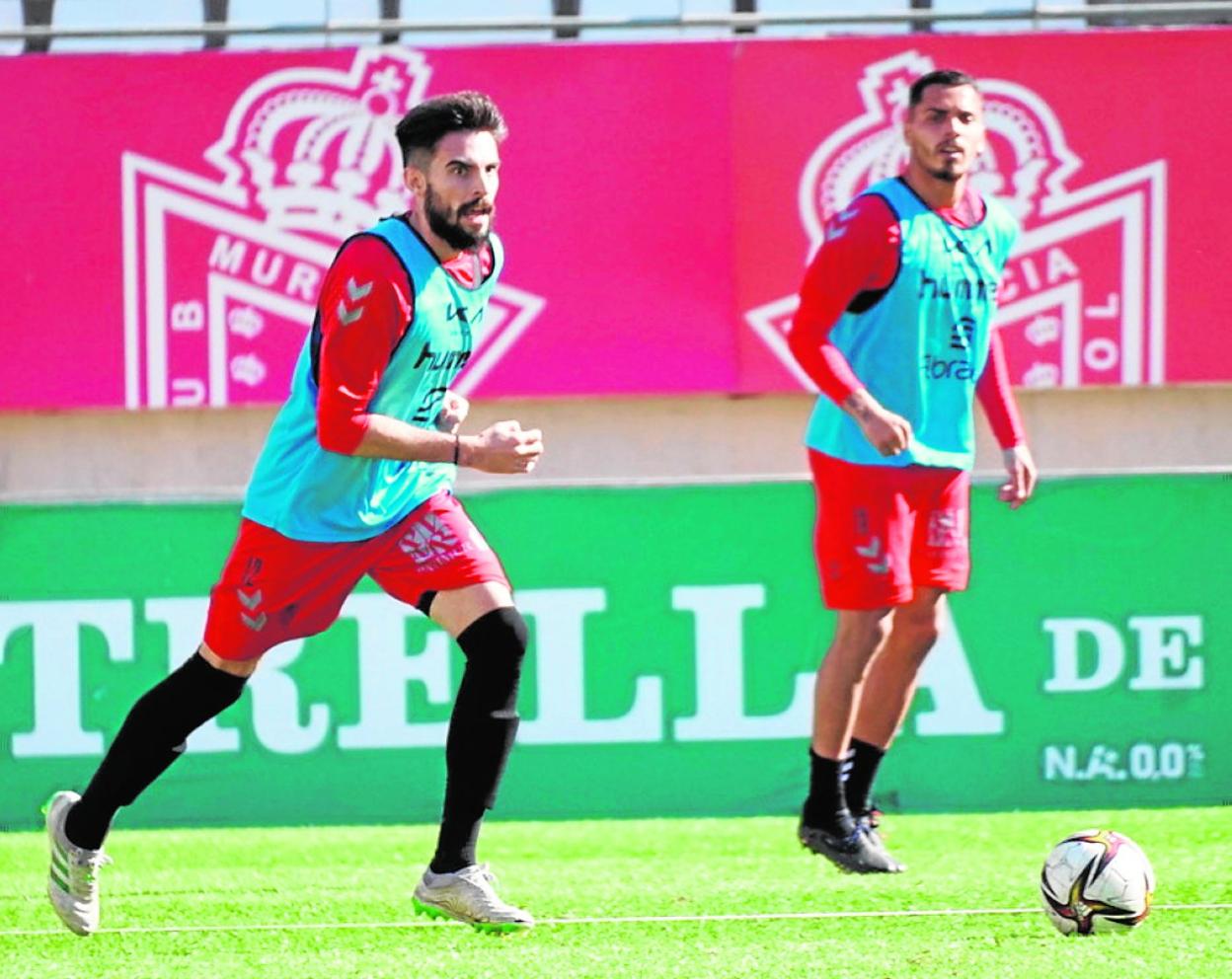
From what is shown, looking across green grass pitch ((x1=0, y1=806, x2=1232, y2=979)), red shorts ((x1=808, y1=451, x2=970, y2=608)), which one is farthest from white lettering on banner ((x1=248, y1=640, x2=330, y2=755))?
red shorts ((x1=808, y1=451, x2=970, y2=608))

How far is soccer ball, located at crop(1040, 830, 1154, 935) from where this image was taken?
466 cm

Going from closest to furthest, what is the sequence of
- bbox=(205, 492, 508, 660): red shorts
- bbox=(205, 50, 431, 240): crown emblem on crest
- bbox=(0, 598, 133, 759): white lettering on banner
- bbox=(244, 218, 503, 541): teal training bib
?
bbox=(244, 218, 503, 541): teal training bib < bbox=(205, 492, 508, 660): red shorts < bbox=(0, 598, 133, 759): white lettering on banner < bbox=(205, 50, 431, 240): crown emblem on crest

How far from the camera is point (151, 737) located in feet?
15.7

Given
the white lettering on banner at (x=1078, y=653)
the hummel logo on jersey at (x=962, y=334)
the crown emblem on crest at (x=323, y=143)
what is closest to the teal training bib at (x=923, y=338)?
the hummel logo on jersey at (x=962, y=334)

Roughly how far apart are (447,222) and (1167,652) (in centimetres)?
395

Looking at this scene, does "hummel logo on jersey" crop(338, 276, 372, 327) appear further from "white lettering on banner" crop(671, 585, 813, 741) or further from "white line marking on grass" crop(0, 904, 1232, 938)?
A: "white lettering on banner" crop(671, 585, 813, 741)

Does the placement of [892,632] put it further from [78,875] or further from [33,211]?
[33,211]

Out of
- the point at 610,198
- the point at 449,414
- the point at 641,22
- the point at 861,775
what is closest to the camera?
the point at 449,414

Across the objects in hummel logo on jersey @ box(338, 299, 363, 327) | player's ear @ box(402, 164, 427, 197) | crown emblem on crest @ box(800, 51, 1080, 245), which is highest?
crown emblem on crest @ box(800, 51, 1080, 245)

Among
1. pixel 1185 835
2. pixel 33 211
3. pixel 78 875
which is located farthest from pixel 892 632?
pixel 33 211

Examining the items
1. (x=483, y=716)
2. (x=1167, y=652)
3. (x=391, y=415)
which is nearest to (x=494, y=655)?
(x=483, y=716)

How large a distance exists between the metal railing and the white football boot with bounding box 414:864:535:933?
6663 mm

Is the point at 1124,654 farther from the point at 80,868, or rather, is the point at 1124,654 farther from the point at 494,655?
the point at 80,868

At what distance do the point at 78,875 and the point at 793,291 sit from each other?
584cm
